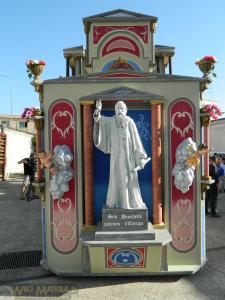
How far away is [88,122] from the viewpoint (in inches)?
260

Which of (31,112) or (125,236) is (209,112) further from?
(31,112)

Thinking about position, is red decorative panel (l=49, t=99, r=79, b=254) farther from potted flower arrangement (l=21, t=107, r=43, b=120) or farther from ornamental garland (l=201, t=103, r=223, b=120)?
ornamental garland (l=201, t=103, r=223, b=120)

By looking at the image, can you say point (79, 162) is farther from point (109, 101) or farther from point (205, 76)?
point (205, 76)

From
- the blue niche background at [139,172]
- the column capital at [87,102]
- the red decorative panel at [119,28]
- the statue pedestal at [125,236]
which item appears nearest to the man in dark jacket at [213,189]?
the red decorative panel at [119,28]

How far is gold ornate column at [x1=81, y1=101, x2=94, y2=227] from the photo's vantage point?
660cm

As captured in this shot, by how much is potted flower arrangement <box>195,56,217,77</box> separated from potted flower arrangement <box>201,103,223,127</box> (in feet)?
1.97

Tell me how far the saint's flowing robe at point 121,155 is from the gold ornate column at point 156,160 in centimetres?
29

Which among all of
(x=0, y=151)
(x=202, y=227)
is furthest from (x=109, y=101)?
(x=0, y=151)

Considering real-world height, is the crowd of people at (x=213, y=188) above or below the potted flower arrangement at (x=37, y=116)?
below

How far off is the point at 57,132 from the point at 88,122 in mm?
613

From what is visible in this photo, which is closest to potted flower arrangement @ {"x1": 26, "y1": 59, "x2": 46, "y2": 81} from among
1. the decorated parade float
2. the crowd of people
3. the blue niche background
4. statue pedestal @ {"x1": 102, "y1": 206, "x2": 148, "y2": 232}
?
the decorated parade float

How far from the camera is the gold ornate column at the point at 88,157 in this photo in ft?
21.6

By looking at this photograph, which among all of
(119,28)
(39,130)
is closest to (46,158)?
(39,130)

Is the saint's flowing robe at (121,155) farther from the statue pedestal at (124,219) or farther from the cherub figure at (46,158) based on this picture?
the cherub figure at (46,158)
